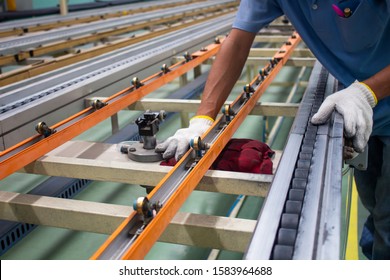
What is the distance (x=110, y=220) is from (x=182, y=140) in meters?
0.41

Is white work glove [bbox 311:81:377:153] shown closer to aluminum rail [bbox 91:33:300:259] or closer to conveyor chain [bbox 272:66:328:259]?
conveyor chain [bbox 272:66:328:259]

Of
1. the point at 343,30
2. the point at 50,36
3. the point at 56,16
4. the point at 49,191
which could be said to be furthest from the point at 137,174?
the point at 56,16

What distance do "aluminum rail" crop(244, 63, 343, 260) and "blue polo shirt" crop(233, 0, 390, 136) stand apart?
41cm

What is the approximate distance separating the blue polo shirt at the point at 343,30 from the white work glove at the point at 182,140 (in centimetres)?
52

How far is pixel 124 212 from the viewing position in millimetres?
1296

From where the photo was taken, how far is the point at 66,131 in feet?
5.46

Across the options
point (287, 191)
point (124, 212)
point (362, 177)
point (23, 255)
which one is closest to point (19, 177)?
point (23, 255)

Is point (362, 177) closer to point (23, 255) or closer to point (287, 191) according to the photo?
point (287, 191)

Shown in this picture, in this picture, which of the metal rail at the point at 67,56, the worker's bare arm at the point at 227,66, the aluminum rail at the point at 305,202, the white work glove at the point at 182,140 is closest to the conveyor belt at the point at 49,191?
the white work glove at the point at 182,140

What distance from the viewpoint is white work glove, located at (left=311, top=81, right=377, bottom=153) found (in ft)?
4.74

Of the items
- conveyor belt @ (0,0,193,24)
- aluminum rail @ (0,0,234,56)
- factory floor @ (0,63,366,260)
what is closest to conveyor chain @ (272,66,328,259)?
factory floor @ (0,63,366,260)

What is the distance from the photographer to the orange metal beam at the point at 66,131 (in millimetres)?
1419

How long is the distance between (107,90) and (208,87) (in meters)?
0.79

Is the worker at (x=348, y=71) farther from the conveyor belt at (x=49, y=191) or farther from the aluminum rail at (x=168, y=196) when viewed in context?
the conveyor belt at (x=49, y=191)
